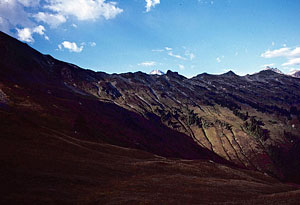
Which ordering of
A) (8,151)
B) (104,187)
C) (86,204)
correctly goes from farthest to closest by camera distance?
(8,151), (104,187), (86,204)

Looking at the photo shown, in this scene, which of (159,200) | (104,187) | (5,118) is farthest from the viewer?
(5,118)

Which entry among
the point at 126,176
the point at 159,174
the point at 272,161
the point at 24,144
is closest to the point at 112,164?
the point at 126,176

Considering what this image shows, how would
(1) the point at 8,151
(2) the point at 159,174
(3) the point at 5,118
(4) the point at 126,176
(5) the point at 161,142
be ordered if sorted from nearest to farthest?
(1) the point at 8,151
(4) the point at 126,176
(2) the point at 159,174
(3) the point at 5,118
(5) the point at 161,142

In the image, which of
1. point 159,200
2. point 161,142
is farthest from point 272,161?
point 159,200

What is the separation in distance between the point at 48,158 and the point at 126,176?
20.5m

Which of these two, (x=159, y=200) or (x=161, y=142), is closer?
(x=159, y=200)

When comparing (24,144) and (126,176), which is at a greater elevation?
(24,144)

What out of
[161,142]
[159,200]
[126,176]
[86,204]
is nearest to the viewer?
[86,204]

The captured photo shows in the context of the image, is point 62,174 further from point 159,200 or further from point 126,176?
point 159,200

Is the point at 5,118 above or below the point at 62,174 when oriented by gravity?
above

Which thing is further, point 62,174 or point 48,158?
point 48,158

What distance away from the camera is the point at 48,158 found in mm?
51531

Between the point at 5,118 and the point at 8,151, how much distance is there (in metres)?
25.4

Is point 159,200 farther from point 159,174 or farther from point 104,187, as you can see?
point 159,174
